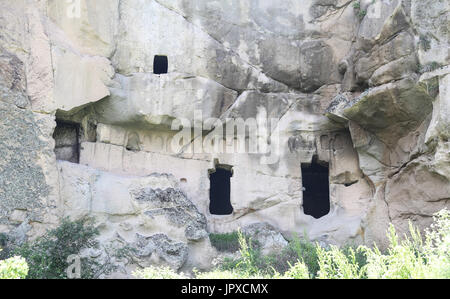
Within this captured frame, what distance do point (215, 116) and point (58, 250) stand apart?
16.9ft

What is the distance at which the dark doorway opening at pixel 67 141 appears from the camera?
12.0 meters

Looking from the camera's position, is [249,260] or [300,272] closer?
[300,272]

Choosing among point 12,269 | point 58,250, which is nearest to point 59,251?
point 58,250

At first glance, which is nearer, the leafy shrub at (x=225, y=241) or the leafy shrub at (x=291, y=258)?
the leafy shrub at (x=291, y=258)

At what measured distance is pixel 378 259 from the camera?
6.32 metres

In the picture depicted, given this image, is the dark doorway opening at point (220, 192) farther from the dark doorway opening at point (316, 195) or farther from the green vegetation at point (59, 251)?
the green vegetation at point (59, 251)

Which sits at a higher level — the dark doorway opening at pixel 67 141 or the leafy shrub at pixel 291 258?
the dark doorway opening at pixel 67 141

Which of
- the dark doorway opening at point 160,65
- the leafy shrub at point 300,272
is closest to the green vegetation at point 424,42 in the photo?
the leafy shrub at point 300,272

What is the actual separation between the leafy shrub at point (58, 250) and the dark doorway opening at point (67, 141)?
2958 mm

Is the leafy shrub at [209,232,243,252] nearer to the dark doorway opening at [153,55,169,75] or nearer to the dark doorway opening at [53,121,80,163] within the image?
the dark doorway opening at [53,121,80,163]

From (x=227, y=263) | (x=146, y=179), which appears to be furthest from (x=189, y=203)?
(x=227, y=263)

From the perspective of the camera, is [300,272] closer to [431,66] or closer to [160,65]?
[431,66]

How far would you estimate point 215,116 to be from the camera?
12555 mm

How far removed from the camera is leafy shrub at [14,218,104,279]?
8.45 metres
